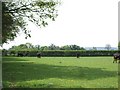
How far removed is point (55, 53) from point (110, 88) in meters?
87.5

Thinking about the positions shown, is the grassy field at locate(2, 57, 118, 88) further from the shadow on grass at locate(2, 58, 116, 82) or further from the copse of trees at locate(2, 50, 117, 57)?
the copse of trees at locate(2, 50, 117, 57)

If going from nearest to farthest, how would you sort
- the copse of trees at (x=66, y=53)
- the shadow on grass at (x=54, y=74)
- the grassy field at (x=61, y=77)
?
the grassy field at (x=61, y=77), the shadow on grass at (x=54, y=74), the copse of trees at (x=66, y=53)

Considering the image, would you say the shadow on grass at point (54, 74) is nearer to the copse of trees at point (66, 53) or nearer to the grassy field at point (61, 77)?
the grassy field at point (61, 77)

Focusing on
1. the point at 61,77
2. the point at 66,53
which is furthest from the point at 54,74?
the point at 66,53

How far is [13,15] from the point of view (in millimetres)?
39750

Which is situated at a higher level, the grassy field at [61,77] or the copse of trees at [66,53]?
the grassy field at [61,77]

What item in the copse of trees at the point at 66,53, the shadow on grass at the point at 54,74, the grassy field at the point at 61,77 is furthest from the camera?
the copse of trees at the point at 66,53

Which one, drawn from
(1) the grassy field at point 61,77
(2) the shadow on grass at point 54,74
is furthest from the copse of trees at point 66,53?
(2) the shadow on grass at point 54,74

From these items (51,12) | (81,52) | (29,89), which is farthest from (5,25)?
(81,52)

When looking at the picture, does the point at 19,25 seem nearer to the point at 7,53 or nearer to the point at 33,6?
the point at 33,6

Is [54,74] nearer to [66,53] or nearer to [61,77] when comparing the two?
[61,77]

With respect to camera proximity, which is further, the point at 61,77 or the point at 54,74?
the point at 54,74

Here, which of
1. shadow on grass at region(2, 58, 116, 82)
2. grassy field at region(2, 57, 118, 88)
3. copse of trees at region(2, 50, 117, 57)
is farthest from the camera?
copse of trees at region(2, 50, 117, 57)

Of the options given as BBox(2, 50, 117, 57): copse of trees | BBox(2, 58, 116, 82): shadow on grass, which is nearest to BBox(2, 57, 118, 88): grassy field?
BBox(2, 58, 116, 82): shadow on grass
